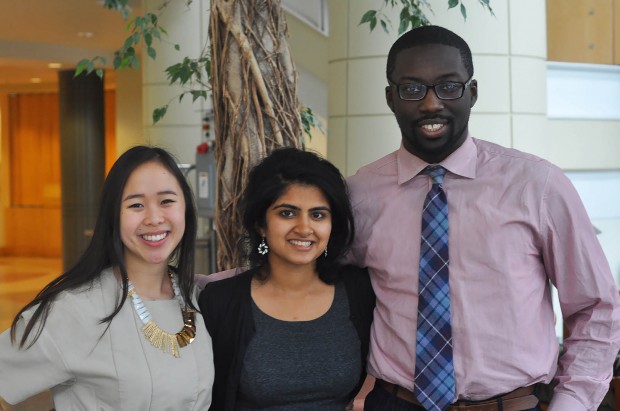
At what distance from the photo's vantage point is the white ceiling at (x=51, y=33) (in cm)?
850

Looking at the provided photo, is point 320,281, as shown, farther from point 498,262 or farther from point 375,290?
point 498,262

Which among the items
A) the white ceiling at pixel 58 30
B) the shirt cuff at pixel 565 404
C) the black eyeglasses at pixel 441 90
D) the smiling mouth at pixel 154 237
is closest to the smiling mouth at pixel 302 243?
the smiling mouth at pixel 154 237

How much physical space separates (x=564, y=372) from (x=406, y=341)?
0.37 m

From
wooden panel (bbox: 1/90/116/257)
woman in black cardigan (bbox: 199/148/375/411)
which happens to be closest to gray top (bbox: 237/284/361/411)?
woman in black cardigan (bbox: 199/148/375/411)

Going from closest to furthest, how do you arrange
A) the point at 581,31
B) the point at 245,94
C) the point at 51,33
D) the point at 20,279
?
the point at 245,94
the point at 581,31
the point at 51,33
the point at 20,279

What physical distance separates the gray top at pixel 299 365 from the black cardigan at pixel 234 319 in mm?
22

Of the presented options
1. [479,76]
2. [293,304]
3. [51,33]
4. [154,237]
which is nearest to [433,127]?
[293,304]

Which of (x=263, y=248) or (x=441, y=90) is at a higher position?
(x=441, y=90)

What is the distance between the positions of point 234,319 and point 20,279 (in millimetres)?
10164

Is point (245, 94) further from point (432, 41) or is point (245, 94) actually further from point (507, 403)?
point (507, 403)

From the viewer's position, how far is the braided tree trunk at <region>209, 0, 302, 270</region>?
99.2 inches

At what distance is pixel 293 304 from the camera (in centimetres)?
212

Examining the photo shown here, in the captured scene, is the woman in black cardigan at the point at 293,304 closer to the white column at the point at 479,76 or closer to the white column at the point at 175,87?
the white column at the point at 479,76

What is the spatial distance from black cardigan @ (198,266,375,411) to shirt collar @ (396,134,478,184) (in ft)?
1.10
